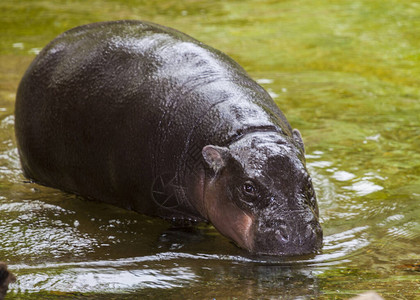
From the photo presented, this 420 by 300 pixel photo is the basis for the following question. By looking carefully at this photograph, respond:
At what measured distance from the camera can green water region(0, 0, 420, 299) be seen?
4438 mm

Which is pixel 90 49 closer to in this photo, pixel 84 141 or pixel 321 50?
pixel 84 141

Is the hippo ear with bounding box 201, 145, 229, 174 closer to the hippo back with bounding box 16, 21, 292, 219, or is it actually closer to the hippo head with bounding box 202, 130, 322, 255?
the hippo head with bounding box 202, 130, 322, 255

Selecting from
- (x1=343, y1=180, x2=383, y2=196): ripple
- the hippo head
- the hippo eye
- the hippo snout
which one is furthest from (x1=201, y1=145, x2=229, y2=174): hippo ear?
(x1=343, y1=180, x2=383, y2=196): ripple

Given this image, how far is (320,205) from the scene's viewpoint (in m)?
5.97

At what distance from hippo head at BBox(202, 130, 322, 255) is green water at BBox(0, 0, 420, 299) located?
0.14 metres

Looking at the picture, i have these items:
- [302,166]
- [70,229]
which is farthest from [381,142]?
[70,229]

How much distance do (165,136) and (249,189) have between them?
0.96 meters

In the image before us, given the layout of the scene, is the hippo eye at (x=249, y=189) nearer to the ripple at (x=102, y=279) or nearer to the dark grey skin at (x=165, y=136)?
the dark grey skin at (x=165, y=136)

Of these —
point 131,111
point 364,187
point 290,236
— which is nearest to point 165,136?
point 131,111

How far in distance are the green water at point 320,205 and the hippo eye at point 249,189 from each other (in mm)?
431

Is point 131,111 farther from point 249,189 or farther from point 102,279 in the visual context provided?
point 102,279

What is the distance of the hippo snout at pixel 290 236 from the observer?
15.3 feet

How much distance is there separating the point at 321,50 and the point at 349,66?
104 centimetres

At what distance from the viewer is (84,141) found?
6.04m
